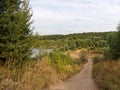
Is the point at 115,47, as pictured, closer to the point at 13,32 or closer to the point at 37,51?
the point at 37,51

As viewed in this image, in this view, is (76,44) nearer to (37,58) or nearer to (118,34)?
(118,34)

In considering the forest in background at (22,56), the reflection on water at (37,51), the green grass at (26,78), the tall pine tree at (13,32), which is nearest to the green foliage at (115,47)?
the reflection on water at (37,51)

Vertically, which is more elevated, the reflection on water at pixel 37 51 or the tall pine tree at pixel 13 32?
the tall pine tree at pixel 13 32

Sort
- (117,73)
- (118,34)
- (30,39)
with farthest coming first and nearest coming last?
1. (118,34)
2. (30,39)
3. (117,73)

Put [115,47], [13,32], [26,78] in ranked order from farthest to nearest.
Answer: [115,47], [13,32], [26,78]

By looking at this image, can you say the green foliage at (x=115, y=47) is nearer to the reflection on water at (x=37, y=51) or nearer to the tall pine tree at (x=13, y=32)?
the reflection on water at (x=37, y=51)

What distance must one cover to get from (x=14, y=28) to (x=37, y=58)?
3.18 meters

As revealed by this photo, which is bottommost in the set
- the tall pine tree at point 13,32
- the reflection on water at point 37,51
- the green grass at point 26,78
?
the green grass at point 26,78

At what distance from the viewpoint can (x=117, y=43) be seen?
35.3 metres

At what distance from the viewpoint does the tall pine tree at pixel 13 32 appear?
16.6 metres

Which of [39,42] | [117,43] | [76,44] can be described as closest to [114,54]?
[117,43]

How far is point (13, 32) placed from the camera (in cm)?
1688

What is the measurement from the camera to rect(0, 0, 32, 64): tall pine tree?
16.6 meters

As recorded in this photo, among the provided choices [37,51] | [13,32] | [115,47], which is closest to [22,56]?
[13,32]
